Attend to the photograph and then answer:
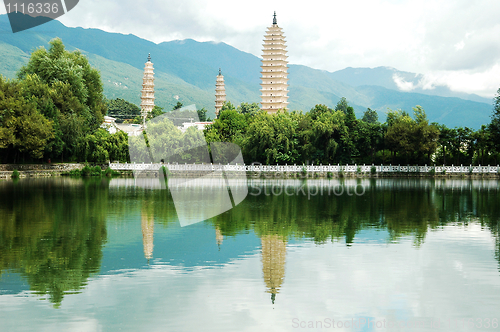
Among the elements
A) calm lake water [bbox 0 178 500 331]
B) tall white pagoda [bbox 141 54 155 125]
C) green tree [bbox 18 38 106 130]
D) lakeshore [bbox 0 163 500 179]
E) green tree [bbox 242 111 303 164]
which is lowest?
calm lake water [bbox 0 178 500 331]

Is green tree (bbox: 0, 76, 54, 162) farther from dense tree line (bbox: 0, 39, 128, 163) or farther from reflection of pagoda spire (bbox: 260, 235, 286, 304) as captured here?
reflection of pagoda spire (bbox: 260, 235, 286, 304)

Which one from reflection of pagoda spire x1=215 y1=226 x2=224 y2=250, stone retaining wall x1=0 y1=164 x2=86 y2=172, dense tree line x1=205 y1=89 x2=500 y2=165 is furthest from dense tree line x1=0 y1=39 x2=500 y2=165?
reflection of pagoda spire x1=215 y1=226 x2=224 y2=250

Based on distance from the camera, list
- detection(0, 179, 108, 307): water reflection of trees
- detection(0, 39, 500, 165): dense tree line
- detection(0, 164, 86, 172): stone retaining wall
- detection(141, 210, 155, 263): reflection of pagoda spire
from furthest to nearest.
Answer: detection(0, 39, 500, 165): dense tree line < detection(0, 164, 86, 172): stone retaining wall < detection(141, 210, 155, 263): reflection of pagoda spire < detection(0, 179, 108, 307): water reflection of trees

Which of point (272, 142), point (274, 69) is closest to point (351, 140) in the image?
point (272, 142)

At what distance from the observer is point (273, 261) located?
8.93 m

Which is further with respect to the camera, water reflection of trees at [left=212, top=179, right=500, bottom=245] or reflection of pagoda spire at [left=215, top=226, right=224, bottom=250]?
water reflection of trees at [left=212, top=179, right=500, bottom=245]

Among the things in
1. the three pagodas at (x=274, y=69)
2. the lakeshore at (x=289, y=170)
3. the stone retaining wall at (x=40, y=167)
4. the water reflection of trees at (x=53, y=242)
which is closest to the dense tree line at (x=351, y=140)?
the lakeshore at (x=289, y=170)

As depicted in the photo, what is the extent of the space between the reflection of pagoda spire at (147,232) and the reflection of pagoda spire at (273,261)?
208 centimetres

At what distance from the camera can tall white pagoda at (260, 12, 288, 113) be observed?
200 feet

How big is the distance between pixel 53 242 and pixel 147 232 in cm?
217

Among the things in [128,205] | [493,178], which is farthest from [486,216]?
[493,178]

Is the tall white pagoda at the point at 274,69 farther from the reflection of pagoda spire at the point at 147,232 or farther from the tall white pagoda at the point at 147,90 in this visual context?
the reflection of pagoda spire at the point at 147,232

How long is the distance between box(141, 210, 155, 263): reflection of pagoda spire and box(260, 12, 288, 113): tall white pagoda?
155 ft

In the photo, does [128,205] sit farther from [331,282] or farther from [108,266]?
[331,282]
